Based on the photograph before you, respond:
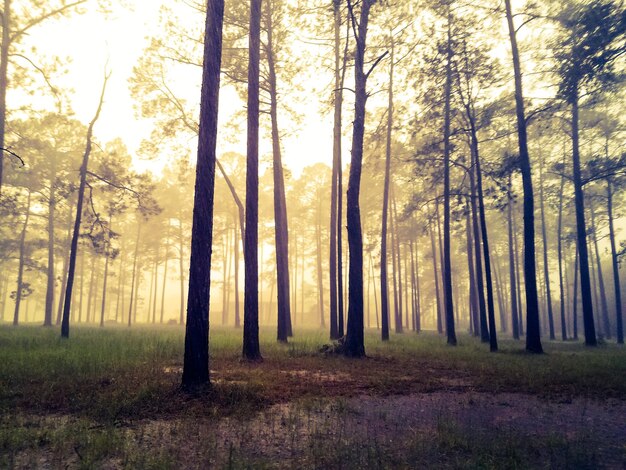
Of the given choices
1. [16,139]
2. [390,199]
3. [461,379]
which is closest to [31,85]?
[16,139]

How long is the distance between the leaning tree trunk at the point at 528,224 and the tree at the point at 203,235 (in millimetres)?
12712

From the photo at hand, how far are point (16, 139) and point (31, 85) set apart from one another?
7.73 m

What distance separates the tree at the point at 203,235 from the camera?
6156 millimetres

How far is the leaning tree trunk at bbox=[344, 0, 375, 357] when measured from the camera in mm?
11172

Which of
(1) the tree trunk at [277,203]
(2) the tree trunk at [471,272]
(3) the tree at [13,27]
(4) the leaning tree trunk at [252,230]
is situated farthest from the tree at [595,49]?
(3) the tree at [13,27]

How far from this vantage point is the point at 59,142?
24.5 m

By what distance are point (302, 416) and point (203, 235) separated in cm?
351

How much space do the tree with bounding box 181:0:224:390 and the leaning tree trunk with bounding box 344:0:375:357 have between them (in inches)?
228

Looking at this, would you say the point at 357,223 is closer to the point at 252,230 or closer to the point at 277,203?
the point at 252,230

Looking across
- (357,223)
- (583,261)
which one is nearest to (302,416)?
(357,223)

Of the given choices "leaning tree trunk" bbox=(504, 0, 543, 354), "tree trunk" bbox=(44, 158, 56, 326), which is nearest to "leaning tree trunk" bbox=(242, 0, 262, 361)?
"leaning tree trunk" bbox=(504, 0, 543, 354)

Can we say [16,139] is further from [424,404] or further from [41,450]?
[424,404]

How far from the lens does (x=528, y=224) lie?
14.2 meters

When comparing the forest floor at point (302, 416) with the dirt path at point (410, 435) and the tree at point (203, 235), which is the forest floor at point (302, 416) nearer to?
the dirt path at point (410, 435)
